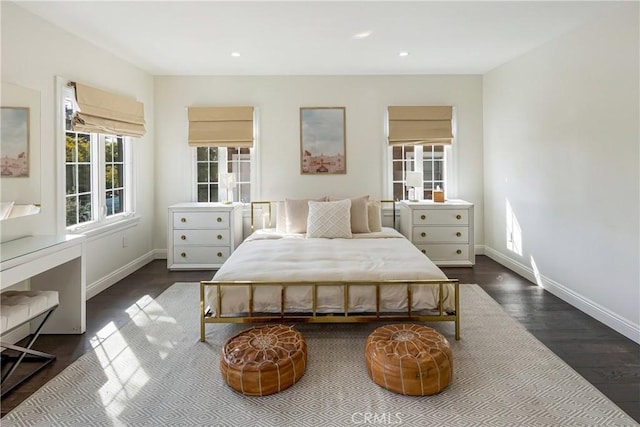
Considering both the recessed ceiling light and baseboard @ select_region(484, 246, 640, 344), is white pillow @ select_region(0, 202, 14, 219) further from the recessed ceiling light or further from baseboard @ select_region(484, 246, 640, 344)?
baseboard @ select_region(484, 246, 640, 344)

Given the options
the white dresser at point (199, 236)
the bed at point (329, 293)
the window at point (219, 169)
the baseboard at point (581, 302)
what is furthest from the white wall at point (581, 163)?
the white dresser at point (199, 236)

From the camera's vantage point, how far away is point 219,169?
5367 millimetres

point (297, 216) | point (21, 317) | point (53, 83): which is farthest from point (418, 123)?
point (21, 317)

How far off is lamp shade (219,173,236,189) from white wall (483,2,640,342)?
3558 mm

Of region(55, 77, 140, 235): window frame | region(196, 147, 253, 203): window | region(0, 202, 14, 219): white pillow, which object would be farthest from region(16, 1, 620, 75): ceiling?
region(0, 202, 14, 219): white pillow

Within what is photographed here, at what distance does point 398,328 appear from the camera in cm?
247

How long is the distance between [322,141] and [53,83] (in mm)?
3085

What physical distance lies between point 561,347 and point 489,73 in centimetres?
377

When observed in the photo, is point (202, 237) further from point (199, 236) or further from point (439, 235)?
point (439, 235)

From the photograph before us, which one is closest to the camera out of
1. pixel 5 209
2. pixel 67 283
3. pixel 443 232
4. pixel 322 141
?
pixel 5 209

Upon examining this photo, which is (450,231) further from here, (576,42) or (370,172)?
(576,42)

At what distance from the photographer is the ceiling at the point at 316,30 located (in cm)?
304

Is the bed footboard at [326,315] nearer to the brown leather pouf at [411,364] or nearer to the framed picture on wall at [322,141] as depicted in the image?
the brown leather pouf at [411,364]

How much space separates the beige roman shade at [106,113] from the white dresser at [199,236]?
3.61 ft
